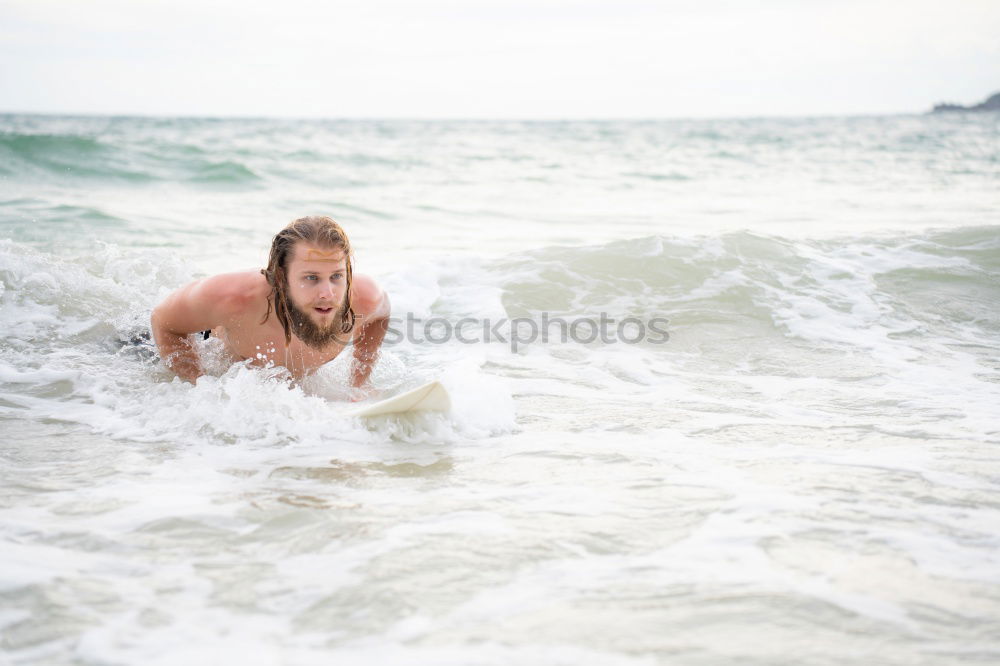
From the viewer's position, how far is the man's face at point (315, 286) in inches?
166

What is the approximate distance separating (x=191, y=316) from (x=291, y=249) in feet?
2.60

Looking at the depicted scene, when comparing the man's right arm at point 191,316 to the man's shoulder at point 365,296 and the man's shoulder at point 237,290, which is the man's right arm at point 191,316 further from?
the man's shoulder at point 365,296

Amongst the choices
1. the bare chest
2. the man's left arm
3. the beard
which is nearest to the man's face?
the beard

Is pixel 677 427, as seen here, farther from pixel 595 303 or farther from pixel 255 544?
pixel 595 303

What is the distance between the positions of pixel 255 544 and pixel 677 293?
524cm

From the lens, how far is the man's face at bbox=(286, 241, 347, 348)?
13.8 ft

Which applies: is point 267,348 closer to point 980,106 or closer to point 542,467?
point 542,467

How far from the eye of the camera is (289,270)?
430 cm

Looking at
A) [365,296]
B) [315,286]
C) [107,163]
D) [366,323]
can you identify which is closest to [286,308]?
[315,286]

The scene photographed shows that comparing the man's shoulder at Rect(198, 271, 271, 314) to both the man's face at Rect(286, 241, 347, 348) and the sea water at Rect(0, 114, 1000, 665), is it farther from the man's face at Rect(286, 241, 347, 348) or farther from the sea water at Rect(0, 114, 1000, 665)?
the sea water at Rect(0, 114, 1000, 665)

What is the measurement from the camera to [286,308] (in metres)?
A: 4.44

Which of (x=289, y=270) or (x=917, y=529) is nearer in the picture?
(x=917, y=529)

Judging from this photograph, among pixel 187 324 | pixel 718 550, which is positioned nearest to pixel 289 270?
pixel 187 324

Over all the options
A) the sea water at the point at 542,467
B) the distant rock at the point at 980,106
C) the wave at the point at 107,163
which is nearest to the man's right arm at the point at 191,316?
the sea water at the point at 542,467
